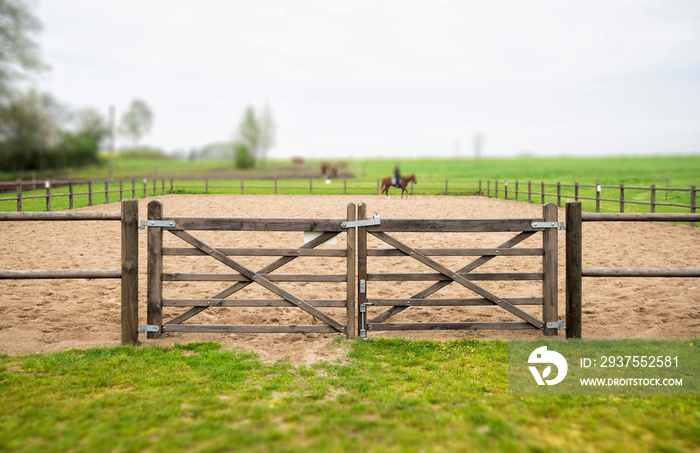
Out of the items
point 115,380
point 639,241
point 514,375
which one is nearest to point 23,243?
point 115,380

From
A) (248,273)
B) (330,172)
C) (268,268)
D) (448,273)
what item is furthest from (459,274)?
(330,172)

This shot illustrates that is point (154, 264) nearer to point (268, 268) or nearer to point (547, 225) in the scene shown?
point (268, 268)

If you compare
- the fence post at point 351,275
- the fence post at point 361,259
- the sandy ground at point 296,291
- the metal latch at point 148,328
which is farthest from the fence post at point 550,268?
the metal latch at point 148,328

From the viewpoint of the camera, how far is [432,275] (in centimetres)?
554

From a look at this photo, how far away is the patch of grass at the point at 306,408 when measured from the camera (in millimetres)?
3035

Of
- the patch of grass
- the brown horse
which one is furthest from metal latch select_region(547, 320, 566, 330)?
the brown horse

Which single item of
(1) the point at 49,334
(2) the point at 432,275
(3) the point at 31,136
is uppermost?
(3) the point at 31,136

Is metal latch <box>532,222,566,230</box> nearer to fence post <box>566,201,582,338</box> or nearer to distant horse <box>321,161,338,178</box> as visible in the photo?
fence post <box>566,201,582,338</box>

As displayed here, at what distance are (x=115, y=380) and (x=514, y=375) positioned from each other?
3.77m

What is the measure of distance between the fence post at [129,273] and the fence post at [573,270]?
16.6 ft

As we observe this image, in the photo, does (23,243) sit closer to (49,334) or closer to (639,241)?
(49,334)

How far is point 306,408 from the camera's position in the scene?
3.63 metres

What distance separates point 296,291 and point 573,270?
4.38 m

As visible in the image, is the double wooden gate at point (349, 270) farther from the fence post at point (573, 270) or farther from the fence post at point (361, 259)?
the fence post at point (573, 270)
